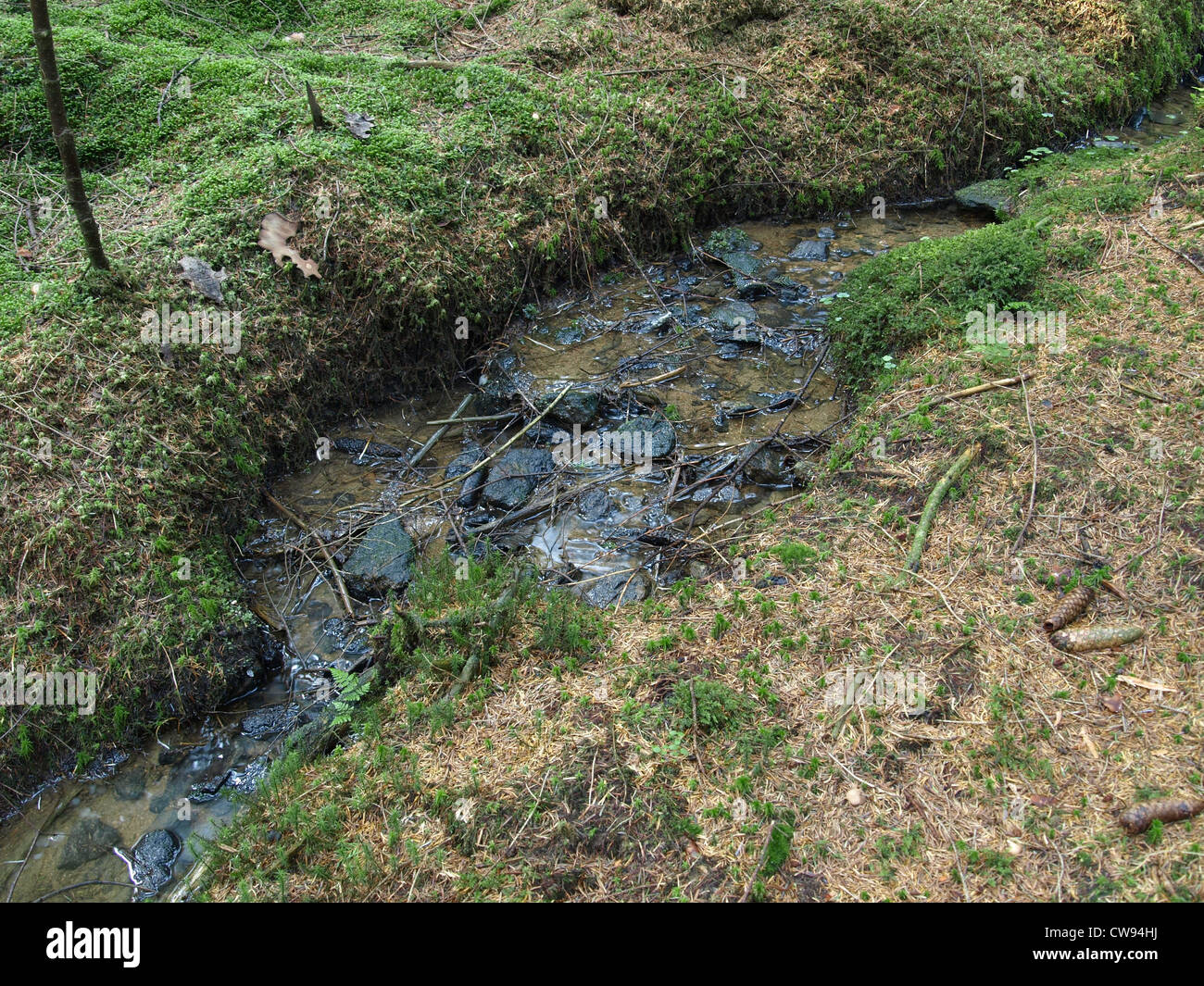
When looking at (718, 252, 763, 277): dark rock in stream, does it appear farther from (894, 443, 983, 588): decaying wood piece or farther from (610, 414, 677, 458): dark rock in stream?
(894, 443, 983, 588): decaying wood piece

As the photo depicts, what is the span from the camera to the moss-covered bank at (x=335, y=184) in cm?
475

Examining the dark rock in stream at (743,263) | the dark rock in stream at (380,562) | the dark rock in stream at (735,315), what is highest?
the dark rock in stream at (743,263)

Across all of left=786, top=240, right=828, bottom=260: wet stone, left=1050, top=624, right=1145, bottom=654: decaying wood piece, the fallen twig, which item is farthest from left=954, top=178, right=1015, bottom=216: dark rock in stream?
the fallen twig

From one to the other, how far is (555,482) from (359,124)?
397 cm

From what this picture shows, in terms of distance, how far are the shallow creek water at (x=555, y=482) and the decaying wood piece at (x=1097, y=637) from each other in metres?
2.08

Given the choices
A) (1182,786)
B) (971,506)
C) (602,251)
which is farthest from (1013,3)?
(1182,786)

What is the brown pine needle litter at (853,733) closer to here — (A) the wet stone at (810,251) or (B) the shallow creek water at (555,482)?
(B) the shallow creek water at (555,482)

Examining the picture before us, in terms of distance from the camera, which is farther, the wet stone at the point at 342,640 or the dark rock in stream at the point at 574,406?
the dark rock in stream at the point at 574,406

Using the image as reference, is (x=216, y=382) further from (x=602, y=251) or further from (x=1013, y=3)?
(x=1013, y=3)

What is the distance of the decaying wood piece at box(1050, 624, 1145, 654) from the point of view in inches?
148

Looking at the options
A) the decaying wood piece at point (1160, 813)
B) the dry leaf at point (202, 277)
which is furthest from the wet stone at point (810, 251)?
the decaying wood piece at point (1160, 813)

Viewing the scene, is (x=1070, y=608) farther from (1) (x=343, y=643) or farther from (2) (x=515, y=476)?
(1) (x=343, y=643)

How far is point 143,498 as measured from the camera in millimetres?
4992

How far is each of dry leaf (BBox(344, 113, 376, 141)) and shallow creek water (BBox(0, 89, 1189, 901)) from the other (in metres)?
2.26
